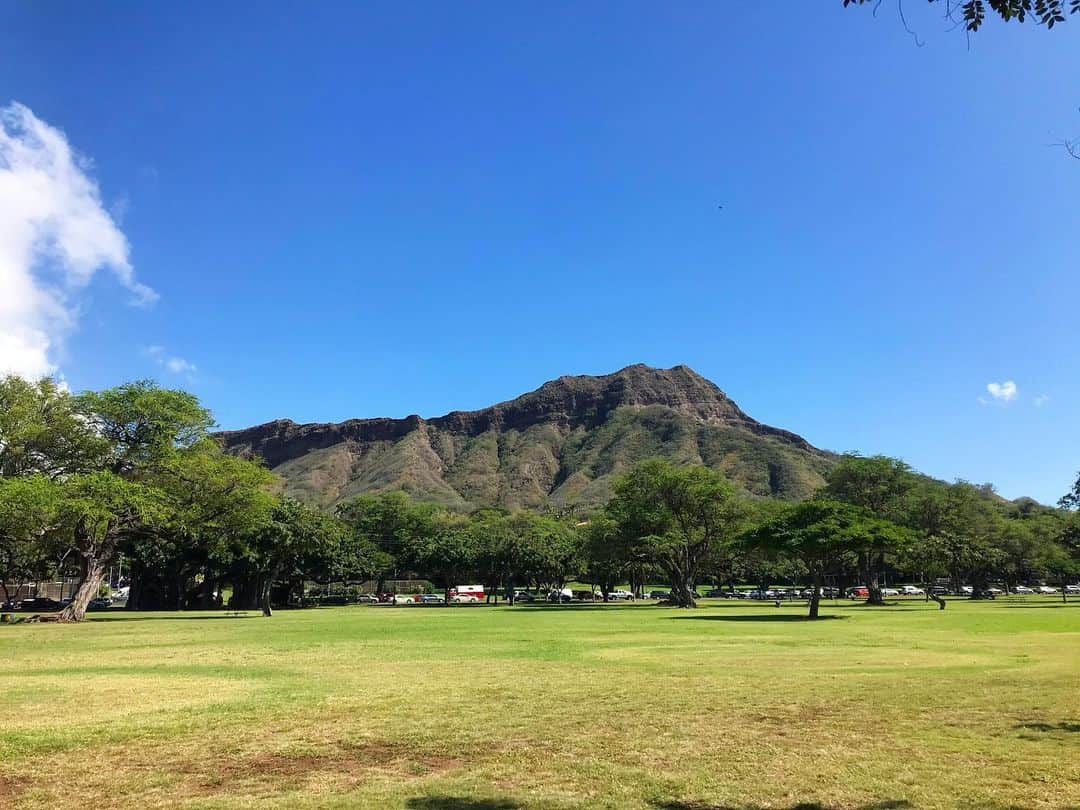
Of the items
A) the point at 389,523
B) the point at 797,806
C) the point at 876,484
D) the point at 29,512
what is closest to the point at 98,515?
the point at 29,512

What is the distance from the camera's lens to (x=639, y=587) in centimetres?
11275

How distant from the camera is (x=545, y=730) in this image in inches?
411

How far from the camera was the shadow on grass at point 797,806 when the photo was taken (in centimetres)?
698

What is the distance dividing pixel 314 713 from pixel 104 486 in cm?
3496

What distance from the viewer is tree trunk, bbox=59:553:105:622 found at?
43.8 meters

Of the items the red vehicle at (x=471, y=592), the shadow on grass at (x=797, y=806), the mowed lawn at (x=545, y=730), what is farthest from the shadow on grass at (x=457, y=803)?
the red vehicle at (x=471, y=592)

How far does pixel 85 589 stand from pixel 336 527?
32.4 metres

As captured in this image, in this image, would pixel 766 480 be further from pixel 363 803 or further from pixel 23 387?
pixel 363 803

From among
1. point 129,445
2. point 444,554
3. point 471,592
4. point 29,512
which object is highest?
point 129,445

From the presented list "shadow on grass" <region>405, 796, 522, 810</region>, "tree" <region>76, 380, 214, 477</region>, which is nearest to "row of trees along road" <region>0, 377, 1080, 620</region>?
"tree" <region>76, 380, 214, 477</region>

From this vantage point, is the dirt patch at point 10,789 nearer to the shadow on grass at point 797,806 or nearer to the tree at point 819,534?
the shadow on grass at point 797,806

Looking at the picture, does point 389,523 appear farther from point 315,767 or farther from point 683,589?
point 315,767

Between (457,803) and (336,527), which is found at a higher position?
(336,527)

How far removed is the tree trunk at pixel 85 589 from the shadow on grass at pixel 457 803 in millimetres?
45219
